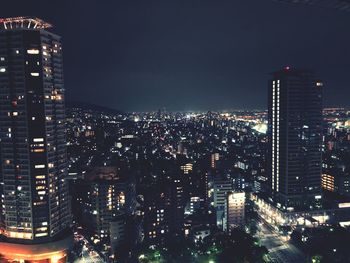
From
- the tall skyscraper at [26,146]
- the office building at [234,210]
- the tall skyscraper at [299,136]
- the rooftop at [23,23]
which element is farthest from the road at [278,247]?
the rooftop at [23,23]

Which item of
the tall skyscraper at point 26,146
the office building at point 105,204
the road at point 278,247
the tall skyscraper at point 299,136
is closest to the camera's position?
the tall skyscraper at point 26,146

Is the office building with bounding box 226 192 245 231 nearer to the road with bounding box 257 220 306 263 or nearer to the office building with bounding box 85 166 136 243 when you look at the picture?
the road with bounding box 257 220 306 263

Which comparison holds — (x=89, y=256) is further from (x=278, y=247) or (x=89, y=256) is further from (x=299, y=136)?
(x=299, y=136)

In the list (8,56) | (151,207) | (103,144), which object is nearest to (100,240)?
(151,207)

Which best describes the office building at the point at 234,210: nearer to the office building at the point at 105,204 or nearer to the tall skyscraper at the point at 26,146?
the office building at the point at 105,204

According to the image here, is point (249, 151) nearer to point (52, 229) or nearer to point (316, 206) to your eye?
point (316, 206)

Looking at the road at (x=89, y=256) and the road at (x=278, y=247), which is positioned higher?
the road at (x=89, y=256)
